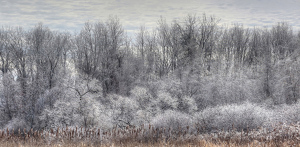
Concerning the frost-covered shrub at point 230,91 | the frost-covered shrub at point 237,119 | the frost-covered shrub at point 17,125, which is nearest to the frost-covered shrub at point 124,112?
the frost-covered shrub at point 230,91

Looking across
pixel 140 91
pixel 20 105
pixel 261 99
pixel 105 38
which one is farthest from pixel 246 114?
pixel 105 38

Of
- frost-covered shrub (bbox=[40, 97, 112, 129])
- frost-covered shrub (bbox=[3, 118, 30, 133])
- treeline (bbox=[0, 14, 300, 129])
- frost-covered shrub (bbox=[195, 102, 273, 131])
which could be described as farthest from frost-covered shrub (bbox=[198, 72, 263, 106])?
frost-covered shrub (bbox=[3, 118, 30, 133])

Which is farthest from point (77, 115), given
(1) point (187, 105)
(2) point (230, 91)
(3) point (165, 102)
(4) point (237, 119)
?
(2) point (230, 91)

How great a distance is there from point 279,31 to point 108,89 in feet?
113

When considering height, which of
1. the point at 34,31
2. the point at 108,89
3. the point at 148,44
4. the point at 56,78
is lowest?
the point at 108,89

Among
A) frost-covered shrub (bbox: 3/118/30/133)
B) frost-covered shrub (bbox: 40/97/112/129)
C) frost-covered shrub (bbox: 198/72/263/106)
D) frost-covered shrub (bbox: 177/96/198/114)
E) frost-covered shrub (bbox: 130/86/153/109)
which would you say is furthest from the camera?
frost-covered shrub (bbox: 198/72/263/106)

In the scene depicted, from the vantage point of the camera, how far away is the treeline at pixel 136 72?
2369 centimetres

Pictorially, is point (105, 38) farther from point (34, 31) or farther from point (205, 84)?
point (205, 84)

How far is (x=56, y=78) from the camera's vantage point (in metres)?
33.9

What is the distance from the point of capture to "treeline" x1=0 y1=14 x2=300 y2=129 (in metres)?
23.7

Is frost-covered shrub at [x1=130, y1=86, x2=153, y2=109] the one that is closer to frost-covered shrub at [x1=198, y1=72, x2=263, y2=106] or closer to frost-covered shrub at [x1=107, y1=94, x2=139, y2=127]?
frost-covered shrub at [x1=107, y1=94, x2=139, y2=127]

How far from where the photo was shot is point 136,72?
40000mm

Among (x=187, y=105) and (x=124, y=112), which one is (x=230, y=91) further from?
(x=124, y=112)

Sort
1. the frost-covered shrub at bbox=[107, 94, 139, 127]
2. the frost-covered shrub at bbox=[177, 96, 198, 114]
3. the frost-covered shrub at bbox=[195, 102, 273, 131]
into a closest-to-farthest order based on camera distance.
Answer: the frost-covered shrub at bbox=[195, 102, 273, 131] → the frost-covered shrub at bbox=[107, 94, 139, 127] → the frost-covered shrub at bbox=[177, 96, 198, 114]
